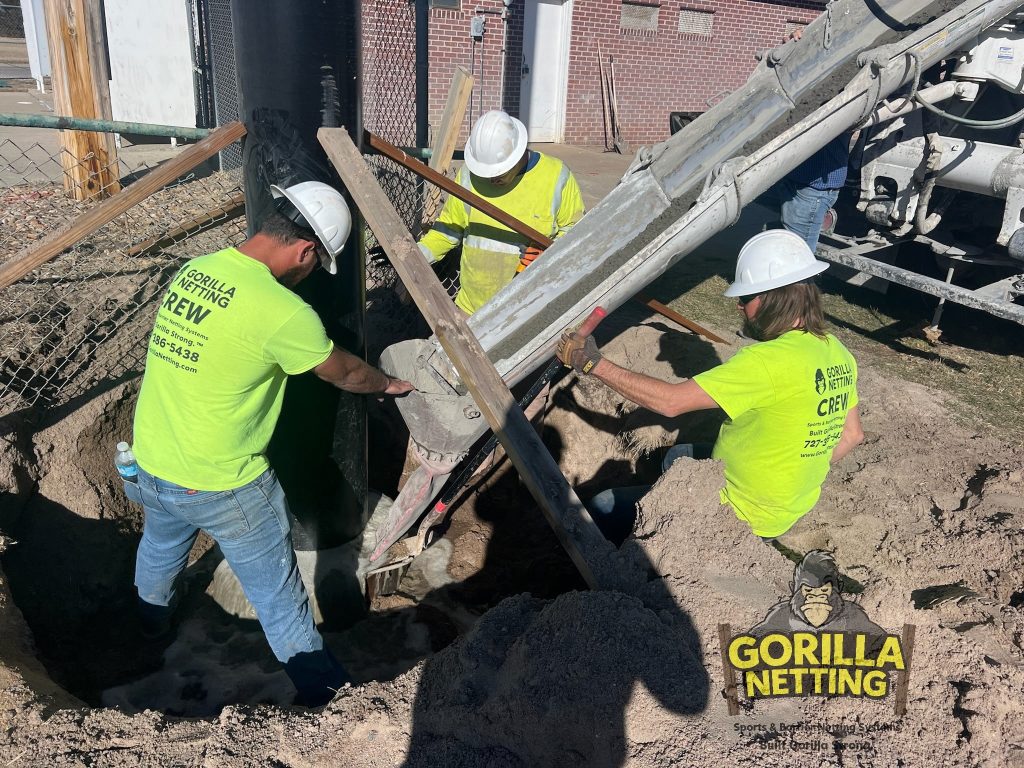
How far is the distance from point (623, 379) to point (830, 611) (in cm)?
107

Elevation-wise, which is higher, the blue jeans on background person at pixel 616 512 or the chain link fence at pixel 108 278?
the chain link fence at pixel 108 278

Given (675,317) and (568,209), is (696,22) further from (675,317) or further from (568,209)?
(568,209)

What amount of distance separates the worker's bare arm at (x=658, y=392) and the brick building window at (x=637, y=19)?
1276 cm

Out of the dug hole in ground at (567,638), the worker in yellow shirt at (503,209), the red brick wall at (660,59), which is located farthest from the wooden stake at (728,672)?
the red brick wall at (660,59)

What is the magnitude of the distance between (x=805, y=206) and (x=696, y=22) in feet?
33.7

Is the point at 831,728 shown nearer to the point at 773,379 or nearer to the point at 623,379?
the point at 773,379

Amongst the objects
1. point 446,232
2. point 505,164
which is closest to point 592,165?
point 446,232

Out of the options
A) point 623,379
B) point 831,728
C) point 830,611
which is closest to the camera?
point 831,728

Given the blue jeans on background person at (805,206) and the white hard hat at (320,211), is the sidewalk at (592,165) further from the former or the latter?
the white hard hat at (320,211)

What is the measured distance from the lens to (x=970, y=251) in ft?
20.2

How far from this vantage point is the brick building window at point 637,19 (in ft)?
45.9

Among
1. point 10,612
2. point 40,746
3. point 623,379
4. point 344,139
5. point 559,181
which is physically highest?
point 344,139

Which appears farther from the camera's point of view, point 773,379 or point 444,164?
point 444,164

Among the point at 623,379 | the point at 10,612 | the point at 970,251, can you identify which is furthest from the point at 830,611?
the point at 970,251
